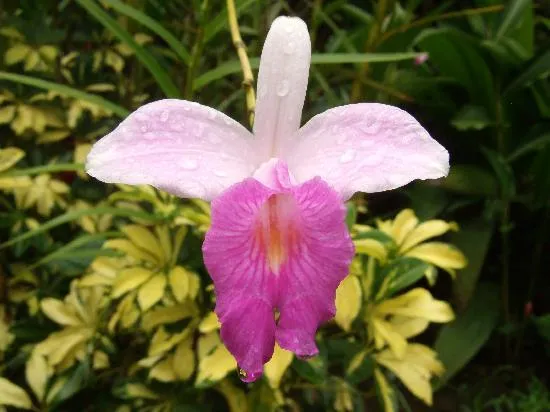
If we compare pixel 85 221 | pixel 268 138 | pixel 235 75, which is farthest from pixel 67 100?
pixel 268 138

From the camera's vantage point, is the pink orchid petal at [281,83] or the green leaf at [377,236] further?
the green leaf at [377,236]

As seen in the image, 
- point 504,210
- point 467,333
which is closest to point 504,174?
point 504,210

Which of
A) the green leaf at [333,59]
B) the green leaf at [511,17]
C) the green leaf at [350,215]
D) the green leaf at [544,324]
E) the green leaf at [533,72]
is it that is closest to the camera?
the green leaf at [333,59]

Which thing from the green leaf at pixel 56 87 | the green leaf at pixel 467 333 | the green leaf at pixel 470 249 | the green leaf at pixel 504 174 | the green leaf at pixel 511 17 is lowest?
the green leaf at pixel 467 333

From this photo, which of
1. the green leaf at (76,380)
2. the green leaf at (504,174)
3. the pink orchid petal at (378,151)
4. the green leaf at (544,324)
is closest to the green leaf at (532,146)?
the green leaf at (504,174)

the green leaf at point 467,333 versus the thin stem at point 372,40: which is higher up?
the thin stem at point 372,40

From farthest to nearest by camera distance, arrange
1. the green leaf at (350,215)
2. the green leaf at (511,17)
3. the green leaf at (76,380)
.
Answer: the green leaf at (511,17)
the green leaf at (76,380)
the green leaf at (350,215)

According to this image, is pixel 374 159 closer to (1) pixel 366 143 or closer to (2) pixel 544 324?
(1) pixel 366 143

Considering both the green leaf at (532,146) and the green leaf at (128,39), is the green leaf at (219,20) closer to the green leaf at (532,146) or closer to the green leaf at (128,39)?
the green leaf at (128,39)
